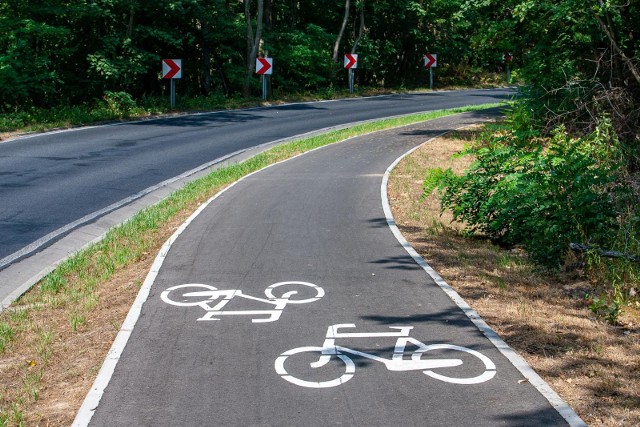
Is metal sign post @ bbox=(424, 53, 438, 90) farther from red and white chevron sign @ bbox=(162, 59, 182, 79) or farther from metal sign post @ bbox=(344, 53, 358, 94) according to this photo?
red and white chevron sign @ bbox=(162, 59, 182, 79)

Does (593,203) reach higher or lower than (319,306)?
higher

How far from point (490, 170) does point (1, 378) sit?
7996mm

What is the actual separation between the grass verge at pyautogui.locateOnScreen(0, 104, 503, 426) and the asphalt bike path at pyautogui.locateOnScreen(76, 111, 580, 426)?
0.90 feet

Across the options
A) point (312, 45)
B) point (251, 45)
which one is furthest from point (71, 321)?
point (312, 45)

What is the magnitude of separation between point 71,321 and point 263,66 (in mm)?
31518

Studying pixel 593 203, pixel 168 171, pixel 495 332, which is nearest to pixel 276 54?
pixel 168 171

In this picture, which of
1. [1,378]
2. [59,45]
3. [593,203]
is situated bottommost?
[1,378]

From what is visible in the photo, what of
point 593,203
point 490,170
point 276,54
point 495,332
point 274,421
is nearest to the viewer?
point 274,421

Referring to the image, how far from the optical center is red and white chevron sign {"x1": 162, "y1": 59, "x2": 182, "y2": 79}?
3406cm

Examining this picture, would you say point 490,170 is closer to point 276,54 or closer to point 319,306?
point 319,306

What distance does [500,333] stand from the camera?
7711 mm

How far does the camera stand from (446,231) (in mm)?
12852

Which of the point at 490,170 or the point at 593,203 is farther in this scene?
the point at 490,170

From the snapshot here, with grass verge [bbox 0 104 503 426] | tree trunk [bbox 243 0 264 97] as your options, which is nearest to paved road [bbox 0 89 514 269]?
grass verge [bbox 0 104 503 426]
